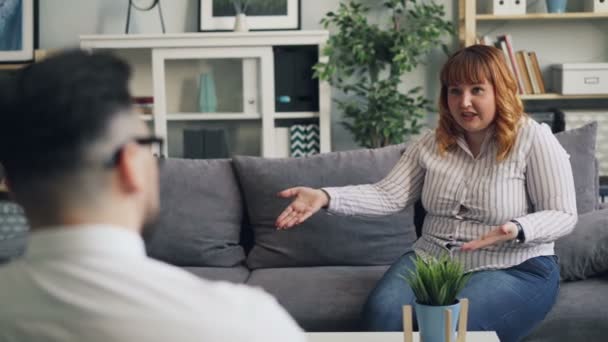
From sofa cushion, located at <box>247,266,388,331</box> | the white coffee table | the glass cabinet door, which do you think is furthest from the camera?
the glass cabinet door

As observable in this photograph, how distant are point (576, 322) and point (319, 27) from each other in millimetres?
2462

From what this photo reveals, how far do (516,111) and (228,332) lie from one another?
176cm

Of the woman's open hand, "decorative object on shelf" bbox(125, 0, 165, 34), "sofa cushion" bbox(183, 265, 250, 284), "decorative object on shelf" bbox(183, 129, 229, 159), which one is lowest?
"sofa cushion" bbox(183, 265, 250, 284)

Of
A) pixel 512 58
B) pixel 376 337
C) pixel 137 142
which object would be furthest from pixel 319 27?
pixel 137 142

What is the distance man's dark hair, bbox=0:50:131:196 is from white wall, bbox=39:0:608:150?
371cm

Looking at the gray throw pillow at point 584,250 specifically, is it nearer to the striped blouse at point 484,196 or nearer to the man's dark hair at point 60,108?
the striped blouse at point 484,196

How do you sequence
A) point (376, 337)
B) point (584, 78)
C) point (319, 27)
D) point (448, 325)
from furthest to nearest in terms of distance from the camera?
point (319, 27) → point (584, 78) → point (376, 337) → point (448, 325)

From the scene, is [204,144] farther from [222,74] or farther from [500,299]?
[500,299]

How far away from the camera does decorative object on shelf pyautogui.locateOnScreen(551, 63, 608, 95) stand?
398 cm

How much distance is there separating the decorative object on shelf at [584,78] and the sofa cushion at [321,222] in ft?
5.20

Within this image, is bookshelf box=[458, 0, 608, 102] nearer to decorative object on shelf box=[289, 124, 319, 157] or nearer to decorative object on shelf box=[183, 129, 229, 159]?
decorative object on shelf box=[289, 124, 319, 157]

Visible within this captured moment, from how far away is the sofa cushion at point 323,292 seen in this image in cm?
229

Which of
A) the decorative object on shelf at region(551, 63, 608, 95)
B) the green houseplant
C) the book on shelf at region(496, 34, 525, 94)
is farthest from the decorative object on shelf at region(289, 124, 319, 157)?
the decorative object on shelf at region(551, 63, 608, 95)

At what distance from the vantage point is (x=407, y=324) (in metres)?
1.70
